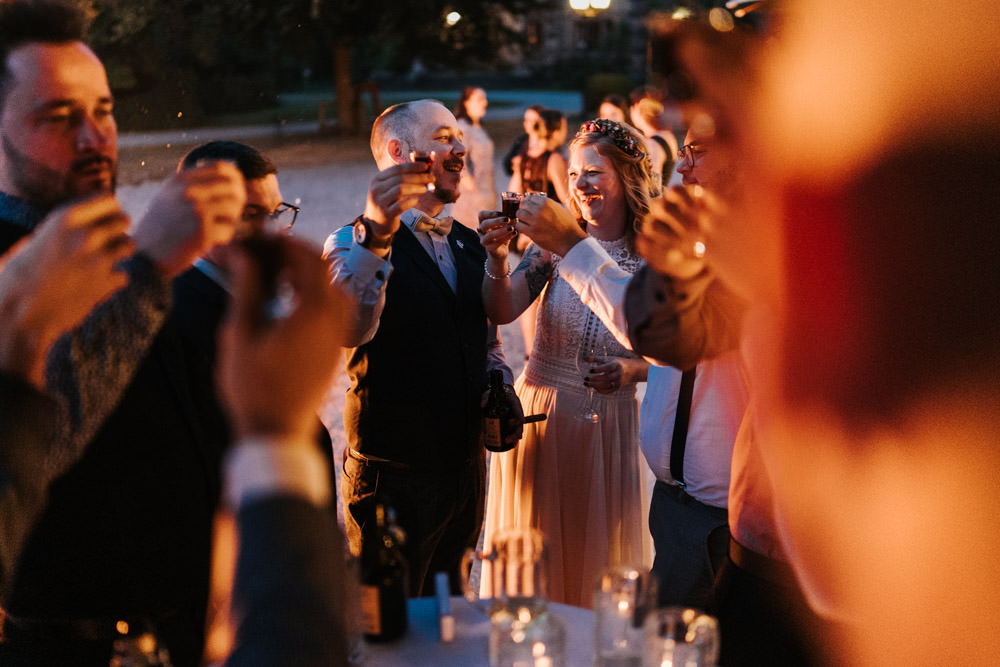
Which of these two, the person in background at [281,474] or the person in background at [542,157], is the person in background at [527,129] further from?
the person in background at [281,474]

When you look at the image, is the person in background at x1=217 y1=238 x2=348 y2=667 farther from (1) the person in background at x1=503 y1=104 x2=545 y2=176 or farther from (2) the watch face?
(1) the person in background at x1=503 y1=104 x2=545 y2=176

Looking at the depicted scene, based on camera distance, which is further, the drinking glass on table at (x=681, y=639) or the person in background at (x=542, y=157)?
the person in background at (x=542, y=157)

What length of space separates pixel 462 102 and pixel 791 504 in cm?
864

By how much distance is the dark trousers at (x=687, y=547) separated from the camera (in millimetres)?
2420

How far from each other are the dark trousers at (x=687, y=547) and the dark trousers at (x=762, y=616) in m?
0.62

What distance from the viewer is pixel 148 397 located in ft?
5.76

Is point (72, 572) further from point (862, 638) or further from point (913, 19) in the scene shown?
point (913, 19)

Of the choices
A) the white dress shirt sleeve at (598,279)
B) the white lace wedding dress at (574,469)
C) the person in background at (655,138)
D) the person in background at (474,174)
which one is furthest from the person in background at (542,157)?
the white dress shirt sleeve at (598,279)

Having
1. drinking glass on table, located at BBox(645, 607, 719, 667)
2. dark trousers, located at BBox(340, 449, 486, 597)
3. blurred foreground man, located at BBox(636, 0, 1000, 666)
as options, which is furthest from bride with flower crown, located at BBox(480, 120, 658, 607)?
blurred foreground man, located at BBox(636, 0, 1000, 666)

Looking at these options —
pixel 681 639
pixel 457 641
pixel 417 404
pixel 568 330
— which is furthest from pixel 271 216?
pixel 681 639

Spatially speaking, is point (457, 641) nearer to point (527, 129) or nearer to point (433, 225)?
point (433, 225)

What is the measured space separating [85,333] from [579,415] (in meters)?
1.98

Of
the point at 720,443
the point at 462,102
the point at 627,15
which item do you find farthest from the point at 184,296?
the point at 627,15

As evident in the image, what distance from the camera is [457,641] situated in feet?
5.76
